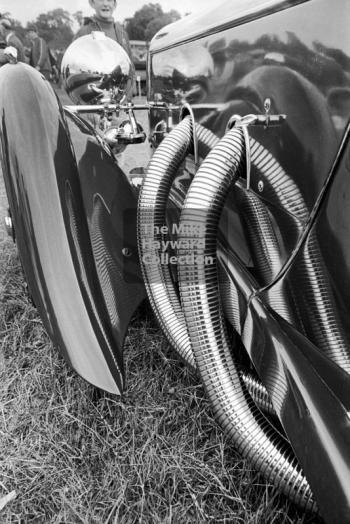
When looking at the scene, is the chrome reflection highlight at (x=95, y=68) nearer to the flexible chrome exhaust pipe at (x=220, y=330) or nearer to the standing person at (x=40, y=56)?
the flexible chrome exhaust pipe at (x=220, y=330)

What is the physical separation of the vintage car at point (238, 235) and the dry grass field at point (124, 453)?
0.20m

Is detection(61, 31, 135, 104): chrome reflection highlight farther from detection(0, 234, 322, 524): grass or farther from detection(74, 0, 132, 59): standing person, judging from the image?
detection(0, 234, 322, 524): grass

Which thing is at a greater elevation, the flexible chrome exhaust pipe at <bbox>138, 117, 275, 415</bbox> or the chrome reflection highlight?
the chrome reflection highlight

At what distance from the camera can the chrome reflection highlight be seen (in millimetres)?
2537

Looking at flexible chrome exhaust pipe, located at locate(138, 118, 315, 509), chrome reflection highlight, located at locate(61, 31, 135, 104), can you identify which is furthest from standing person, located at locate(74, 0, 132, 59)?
flexible chrome exhaust pipe, located at locate(138, 118, 315, 509)

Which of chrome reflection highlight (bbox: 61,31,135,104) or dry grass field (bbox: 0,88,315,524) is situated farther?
chrome reflection highlight (bbox: 61,31,135,104)

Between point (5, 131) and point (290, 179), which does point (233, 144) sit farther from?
point (5, 131)

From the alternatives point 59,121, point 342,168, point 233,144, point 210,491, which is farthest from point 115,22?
point 210,491

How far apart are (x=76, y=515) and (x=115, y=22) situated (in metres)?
4.07

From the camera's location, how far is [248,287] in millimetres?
1186

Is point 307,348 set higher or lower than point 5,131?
lower

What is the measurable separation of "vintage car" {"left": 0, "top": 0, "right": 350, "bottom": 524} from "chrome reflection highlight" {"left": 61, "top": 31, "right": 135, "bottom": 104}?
0.93 metres

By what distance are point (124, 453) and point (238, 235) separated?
0.82 m

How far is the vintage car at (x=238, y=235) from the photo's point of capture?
0.91 meters
